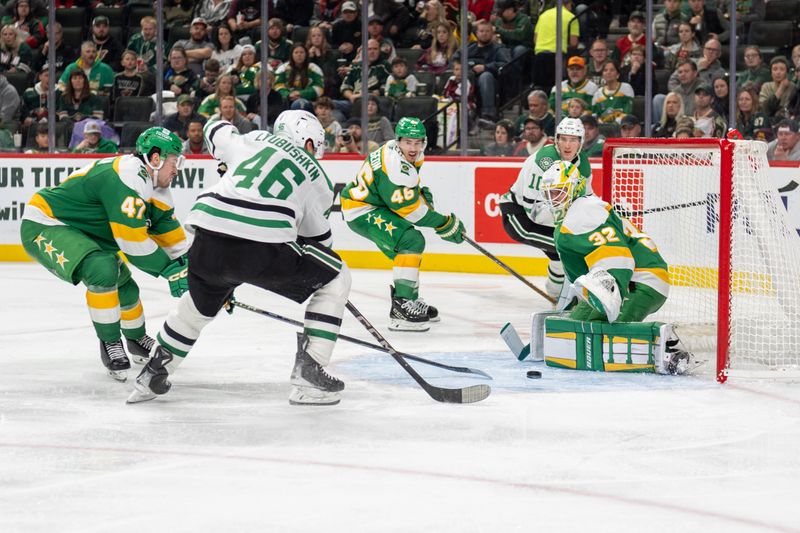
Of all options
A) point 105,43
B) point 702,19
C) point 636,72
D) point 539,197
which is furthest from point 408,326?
point 105,43

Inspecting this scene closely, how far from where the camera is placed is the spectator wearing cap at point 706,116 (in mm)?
8359

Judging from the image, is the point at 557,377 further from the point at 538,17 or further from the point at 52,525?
the point at 538,17

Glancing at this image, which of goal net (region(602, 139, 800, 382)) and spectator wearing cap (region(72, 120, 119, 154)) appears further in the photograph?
spectator wearing cap (region(72, 120, 119, 154))

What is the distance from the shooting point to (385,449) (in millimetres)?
3869

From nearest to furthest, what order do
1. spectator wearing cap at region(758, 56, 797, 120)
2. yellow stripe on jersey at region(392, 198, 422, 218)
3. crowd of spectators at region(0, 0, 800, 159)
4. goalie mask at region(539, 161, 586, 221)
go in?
goalie mask at region(539, 161, 586, 221) → yellow stripe on jersey at region(392, 198, 422, 218) → spectator wearing cap at region(758, 56, 797, 120) → crowd of spectators at region(0, 0, 800, 159)

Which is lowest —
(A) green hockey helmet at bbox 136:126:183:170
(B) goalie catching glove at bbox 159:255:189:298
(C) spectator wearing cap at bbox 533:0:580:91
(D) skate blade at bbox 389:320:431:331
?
(D) skate blade at bbox 389:320:431:331

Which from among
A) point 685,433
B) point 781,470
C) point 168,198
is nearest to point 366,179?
point 168,198

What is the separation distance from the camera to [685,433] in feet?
13.5

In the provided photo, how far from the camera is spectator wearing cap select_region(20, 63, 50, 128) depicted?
10.1m

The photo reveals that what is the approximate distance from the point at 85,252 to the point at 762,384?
2602 millimetres

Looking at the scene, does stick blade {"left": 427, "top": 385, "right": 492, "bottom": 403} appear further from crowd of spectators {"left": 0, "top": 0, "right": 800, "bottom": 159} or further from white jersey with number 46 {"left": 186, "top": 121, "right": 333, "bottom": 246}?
crowd of spectators {"left": 0, "top": 0, "right": 800, "bottom": 159}

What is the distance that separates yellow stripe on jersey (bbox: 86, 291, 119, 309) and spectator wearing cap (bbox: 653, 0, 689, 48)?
5178 millimetres

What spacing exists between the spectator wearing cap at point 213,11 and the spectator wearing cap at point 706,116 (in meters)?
4.10

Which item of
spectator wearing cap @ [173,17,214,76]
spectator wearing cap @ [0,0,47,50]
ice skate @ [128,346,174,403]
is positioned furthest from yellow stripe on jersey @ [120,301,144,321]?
spectator wearing cap @ [0,0,47,50]
